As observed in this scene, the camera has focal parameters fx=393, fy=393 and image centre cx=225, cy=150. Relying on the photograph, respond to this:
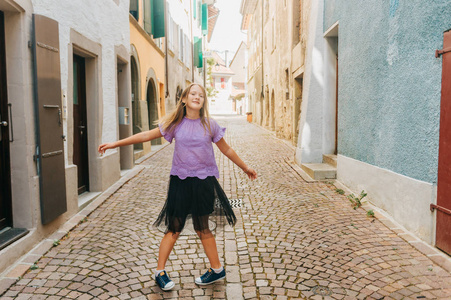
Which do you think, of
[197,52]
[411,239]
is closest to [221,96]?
[197,52]

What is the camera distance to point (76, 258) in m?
3.80

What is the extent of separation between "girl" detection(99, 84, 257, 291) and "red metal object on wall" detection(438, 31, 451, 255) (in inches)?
80.5

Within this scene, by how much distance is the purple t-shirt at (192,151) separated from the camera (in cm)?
308

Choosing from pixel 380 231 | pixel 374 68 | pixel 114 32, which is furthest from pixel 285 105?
pixel 380 231

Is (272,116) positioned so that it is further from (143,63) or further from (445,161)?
(445,161)

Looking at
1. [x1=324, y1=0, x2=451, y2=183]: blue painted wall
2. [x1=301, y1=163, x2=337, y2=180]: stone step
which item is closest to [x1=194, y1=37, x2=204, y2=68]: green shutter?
[x1=301, y1=163, x2=337, y2=180]: stone step

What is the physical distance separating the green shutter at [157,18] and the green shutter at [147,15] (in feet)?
1.14

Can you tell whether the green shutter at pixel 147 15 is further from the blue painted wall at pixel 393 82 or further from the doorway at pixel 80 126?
the blue painted wall at pixel 393 82

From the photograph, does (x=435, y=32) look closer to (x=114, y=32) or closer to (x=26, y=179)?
(x=26, y=179)

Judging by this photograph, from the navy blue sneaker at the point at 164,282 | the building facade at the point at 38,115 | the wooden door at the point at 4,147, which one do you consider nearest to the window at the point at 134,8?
the building facade at the point at 38,115

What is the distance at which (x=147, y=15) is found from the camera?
11805 mm

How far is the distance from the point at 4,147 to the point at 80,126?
2.41 m

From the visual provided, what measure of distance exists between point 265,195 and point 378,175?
186 cm

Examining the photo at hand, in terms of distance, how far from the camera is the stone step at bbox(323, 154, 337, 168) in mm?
7937
